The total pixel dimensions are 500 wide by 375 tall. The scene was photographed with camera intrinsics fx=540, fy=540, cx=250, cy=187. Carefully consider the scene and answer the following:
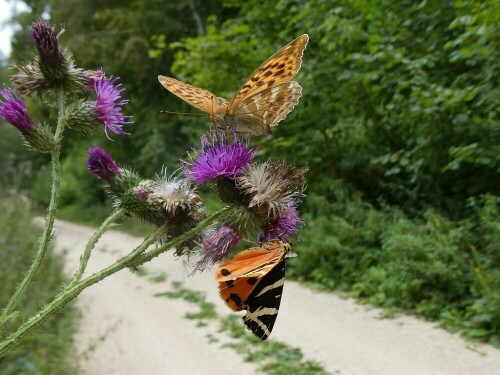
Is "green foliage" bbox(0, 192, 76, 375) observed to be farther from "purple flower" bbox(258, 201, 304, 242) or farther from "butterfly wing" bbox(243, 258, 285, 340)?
"butterfly wing" bbox(243, 258, 285, 340)

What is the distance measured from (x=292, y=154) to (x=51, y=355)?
610 centimetres

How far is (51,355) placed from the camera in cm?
571

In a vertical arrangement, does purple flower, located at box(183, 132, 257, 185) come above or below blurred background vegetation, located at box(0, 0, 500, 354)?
below

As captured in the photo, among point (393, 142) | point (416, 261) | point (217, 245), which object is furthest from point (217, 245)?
point (393, 142)

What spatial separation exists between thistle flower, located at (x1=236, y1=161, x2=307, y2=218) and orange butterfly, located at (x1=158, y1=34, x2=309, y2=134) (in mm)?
363

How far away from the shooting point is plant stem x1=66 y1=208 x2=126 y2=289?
1.61 metres

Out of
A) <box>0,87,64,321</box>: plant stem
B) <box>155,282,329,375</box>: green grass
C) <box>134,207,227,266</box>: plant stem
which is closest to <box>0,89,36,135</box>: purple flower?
<box>0,87,64,321</box>: plant stem

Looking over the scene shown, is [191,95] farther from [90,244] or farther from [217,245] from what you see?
[90,244]

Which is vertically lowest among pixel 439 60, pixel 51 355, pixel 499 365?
pixel 51 355

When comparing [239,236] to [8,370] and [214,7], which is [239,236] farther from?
[214,7]

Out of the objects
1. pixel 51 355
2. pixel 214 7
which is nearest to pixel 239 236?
pixel 51 355

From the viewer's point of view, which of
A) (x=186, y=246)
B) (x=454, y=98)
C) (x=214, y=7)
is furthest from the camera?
(x=214, y=7)

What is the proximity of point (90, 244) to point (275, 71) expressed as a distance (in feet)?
3.57

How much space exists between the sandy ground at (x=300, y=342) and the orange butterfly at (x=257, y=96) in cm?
280
